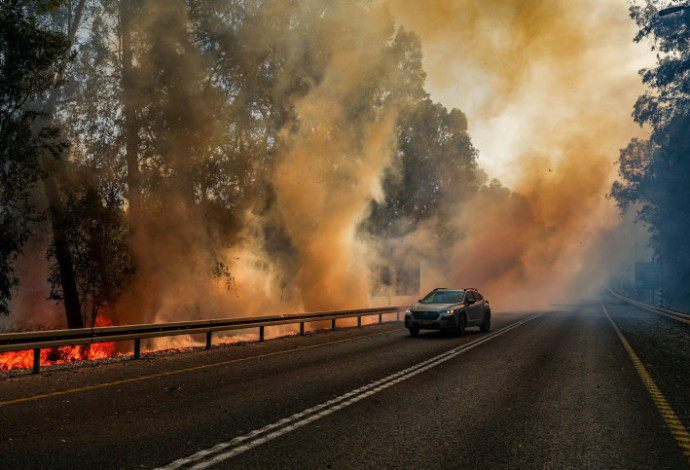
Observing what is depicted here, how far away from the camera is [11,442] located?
5.43 meters

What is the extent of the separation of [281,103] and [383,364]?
1836cm

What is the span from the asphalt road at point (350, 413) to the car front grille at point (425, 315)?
4.92m

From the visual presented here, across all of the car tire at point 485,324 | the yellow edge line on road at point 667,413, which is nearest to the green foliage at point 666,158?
the car tire at point 485,324

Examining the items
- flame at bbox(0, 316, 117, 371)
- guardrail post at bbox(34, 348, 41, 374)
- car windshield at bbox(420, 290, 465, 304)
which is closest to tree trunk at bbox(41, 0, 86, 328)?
flame at bbox(0, 316, 117, 371)

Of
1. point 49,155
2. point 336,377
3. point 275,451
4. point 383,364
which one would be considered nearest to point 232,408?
point 275,451

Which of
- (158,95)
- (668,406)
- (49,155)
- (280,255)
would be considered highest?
(158,95)

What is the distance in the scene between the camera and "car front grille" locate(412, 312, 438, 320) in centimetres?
1781

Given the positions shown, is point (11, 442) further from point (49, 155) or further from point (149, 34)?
point (149, 34)

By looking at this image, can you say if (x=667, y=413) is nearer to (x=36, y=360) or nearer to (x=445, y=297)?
(x=36, y=360)

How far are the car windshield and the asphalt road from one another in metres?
6.26

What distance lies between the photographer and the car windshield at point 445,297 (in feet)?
62.7

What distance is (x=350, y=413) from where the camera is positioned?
6848 millimetres

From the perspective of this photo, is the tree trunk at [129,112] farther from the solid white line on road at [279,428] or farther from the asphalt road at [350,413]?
the solid white line on road at [279,428]

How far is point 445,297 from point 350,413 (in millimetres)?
13227
